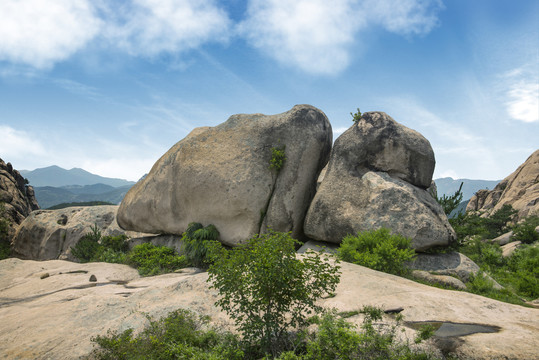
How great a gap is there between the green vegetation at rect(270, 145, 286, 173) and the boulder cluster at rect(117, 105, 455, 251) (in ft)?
0.48

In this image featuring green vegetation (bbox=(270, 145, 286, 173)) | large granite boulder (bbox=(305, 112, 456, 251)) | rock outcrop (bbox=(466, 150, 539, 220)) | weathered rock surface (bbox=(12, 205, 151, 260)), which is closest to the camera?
large granite boulder (bbox=(305, 112, 456, 251))

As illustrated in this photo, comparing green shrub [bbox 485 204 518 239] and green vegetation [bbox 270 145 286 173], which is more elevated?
green vegetation [bbox 270 145 286 173]

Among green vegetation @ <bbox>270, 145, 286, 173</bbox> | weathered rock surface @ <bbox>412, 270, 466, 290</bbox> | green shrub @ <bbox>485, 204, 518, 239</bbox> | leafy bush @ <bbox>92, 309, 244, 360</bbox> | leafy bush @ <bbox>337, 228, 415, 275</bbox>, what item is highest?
green vegetation @ <bbox>270, 145, 286, 173</bbox>

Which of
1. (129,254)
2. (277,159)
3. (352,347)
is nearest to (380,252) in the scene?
(352,347)

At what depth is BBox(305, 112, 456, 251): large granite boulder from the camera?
1201cm

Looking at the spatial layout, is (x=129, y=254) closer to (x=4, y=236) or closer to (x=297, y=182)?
(x=297, y=182)

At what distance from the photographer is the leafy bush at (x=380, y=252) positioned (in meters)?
9.47

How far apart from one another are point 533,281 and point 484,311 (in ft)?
19.6

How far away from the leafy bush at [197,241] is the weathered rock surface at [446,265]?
26.5ft

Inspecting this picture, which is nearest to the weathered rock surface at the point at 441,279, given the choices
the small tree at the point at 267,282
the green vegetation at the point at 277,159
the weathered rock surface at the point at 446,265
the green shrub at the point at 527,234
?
the weathered rock surface at the point at 446,265

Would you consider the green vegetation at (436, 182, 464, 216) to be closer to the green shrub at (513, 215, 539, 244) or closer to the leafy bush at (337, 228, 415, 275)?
the leafy bush at (337, 228, 415, 275)

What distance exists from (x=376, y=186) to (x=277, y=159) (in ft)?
15.0

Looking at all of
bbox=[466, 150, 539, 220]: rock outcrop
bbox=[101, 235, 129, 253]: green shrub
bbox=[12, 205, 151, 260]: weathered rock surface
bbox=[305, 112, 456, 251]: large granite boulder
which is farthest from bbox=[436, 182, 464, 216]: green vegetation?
bbox=[466, 150, 539, 220]: rock outcrop

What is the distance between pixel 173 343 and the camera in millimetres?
5125
